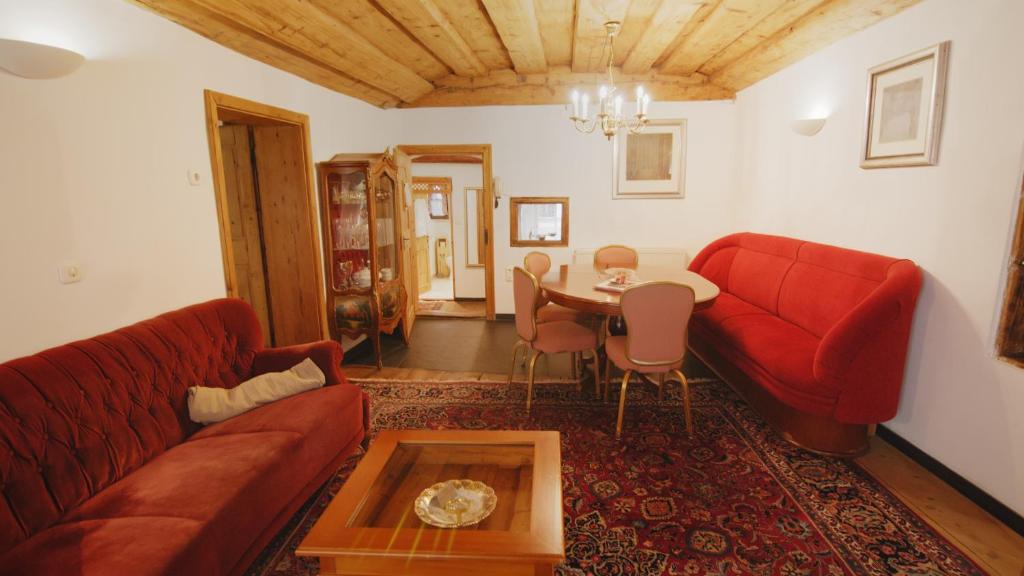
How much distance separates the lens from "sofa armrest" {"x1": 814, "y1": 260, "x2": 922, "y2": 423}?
246cm

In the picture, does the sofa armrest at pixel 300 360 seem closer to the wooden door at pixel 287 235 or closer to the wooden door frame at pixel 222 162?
the wooden door frame at pixel 222 162

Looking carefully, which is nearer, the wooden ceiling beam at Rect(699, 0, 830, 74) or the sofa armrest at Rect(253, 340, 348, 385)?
the sofa armrest at Rect(253, 340, 348, 385)

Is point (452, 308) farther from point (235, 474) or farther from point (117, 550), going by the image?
point (117, 550)

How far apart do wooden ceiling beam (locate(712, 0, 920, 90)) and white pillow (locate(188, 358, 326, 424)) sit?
366cm

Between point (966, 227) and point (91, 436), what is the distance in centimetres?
378

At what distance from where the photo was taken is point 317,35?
3.17m

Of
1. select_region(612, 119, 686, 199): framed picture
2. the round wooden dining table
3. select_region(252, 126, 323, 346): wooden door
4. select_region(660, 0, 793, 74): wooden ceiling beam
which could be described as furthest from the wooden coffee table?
select_region(612, 119, 686, 199): framed picture

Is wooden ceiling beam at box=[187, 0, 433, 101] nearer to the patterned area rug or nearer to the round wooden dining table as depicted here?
the round wooden dining table

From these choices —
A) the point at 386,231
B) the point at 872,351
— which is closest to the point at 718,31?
the point at 872,351

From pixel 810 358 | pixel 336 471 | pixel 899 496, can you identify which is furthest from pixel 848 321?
pixel 336 471

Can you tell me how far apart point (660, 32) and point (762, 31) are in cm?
71

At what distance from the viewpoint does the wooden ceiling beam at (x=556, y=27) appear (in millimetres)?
3268

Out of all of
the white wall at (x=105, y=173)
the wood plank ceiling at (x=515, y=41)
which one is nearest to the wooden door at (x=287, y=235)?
the wood plank ceiling at (x=515, y=41)

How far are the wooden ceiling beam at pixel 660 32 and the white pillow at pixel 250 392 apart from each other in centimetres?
306
